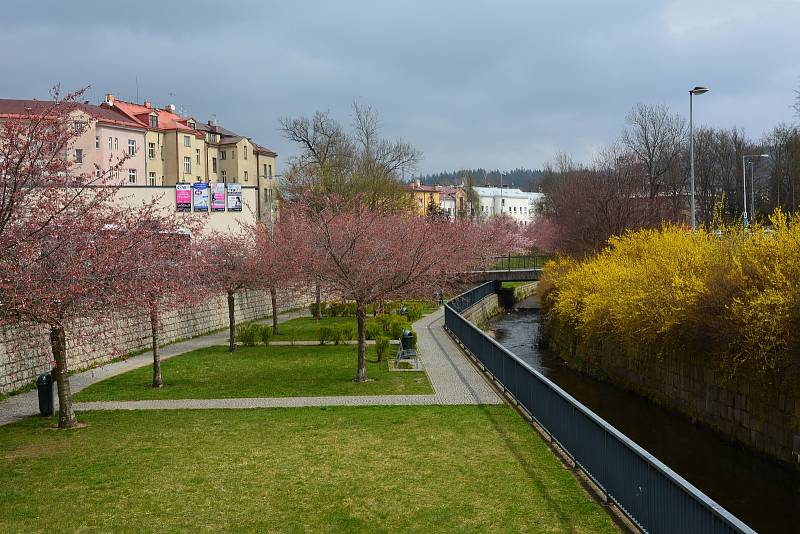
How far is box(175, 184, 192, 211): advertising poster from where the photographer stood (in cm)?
4281

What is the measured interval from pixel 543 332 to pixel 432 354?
9754 millimetres

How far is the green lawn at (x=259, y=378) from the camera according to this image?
17922mm

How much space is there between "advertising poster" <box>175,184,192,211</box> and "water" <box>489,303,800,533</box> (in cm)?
2657

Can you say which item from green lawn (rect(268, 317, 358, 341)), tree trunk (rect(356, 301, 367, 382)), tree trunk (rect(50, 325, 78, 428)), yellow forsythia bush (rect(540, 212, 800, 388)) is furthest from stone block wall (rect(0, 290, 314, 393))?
yellow forsythia bush (rect(540, 212, 800, 388))

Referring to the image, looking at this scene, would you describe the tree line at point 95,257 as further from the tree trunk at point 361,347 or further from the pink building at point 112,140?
the pink building at point 112,140

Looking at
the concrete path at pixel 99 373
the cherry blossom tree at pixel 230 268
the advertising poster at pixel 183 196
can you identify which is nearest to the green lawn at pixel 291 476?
the concrete path at pixel 99 373

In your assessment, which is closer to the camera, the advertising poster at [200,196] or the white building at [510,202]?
the advertising poster at [200,196]

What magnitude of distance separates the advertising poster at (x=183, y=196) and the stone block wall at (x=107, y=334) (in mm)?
7388

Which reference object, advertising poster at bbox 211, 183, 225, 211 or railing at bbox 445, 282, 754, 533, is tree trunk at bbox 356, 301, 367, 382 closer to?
railing at bbox 445, 282, 754, 533

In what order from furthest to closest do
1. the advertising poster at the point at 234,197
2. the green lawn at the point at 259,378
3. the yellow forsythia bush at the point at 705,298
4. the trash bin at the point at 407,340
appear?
the advertising poster at the point at 234,197
the trash bin at the point at 407,340
the green lawn at the point at 259,378
the yellow forsythia bush at the point at 705,298

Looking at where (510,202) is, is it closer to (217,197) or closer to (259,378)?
(217,197)

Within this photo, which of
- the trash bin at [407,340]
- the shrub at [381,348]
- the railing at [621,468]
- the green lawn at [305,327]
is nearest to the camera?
the railing at [621,468]

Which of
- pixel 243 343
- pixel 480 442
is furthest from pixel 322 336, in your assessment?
pixel 480 442

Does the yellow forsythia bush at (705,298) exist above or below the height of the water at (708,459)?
above
